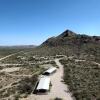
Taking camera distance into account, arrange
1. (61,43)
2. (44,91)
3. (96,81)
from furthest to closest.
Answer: (61,43) → (96,81) → (44,91)

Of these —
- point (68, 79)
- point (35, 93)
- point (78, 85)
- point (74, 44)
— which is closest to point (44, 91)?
point (35, 93)

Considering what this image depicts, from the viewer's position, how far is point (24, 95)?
34094 millimetres

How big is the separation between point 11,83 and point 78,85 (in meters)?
15.1

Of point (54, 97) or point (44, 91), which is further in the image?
point (44, 91)

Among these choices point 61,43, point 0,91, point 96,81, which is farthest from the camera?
point 61,43

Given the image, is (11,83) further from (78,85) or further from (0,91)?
(78,85)

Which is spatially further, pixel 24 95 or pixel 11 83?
pixel 11 83

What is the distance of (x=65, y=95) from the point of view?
33344 mm

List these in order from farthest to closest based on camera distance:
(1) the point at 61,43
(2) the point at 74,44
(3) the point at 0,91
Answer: (1) the point at 61,43 < (2) the point at 74,44 < (3) the point at 0,91

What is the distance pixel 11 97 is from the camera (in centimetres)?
3378

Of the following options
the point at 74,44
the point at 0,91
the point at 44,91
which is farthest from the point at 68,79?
the point at 74,44

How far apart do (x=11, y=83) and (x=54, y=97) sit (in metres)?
15.9

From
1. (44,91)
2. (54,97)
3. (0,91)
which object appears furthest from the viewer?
(0,91)

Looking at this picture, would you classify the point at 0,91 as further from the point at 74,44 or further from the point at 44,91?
the point at 74,44
